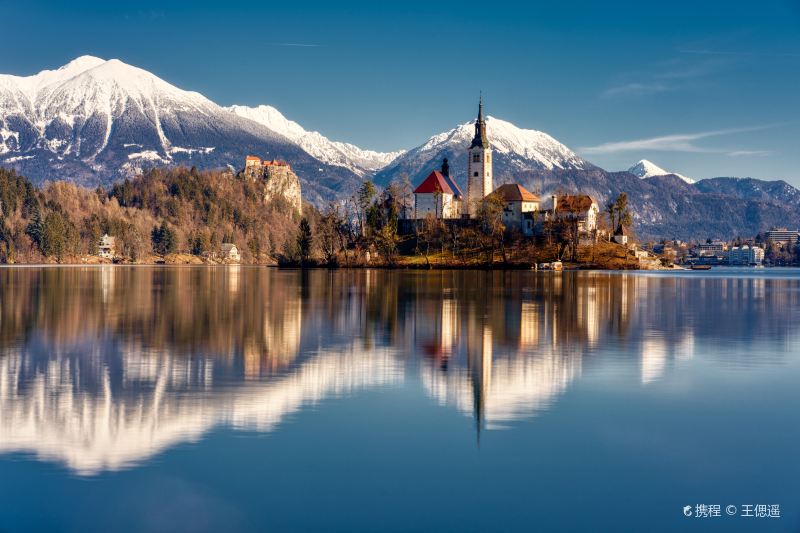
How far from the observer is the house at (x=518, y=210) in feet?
631

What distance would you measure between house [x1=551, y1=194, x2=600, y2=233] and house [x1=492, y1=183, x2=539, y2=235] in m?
5.85

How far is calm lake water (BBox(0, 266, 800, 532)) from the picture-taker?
15.9 metres

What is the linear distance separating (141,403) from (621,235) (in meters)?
180

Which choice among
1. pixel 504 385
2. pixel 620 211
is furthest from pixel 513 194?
pixel 504 385

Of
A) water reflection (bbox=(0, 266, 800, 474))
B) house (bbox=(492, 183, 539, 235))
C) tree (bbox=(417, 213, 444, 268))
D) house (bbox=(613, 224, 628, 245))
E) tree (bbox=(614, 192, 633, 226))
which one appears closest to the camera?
water reflection (bbox=(0, 266, 800, 474))

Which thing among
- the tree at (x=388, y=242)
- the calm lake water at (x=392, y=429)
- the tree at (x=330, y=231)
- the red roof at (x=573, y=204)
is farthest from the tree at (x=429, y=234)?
the calm lake water at (x=392, y=429)

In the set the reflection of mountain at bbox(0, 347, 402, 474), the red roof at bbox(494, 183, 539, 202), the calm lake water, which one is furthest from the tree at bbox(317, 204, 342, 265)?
the reflection of mountain at bbox(0, 347, 402, 474)

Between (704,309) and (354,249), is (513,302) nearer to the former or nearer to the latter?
(704,309)

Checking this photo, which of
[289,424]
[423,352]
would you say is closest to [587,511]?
[289,424]

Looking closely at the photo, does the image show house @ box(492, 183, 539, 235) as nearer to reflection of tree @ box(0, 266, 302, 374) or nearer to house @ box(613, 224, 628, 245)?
house @ box(613, 224, 628, 245)

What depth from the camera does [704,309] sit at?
65000mm

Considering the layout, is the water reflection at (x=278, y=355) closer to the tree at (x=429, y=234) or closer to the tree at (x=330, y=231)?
the tree at (x=330, y=231)

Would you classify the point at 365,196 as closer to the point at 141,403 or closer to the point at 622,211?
the point at 622,211

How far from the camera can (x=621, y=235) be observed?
192875mm
